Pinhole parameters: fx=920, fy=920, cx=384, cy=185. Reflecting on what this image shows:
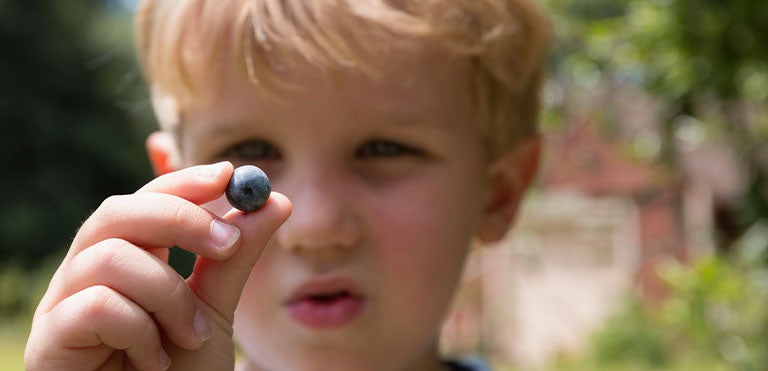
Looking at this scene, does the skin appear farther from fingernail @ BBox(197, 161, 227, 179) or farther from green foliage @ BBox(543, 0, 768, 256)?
green foliage @ BBox(543, 0, 768, 256)

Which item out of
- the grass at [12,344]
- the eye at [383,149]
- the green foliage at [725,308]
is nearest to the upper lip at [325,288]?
the eye at [383,149]

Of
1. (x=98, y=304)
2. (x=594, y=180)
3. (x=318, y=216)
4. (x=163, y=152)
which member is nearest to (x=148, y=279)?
(x=98, y=304)

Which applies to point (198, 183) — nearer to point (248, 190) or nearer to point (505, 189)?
point (248, 190)

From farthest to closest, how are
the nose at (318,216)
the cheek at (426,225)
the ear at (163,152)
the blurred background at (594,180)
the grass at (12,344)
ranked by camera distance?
1. the grass at (12,344)
2. the blurred background at (594,180)
3. the ear at (163,152)
4. the cheek at (426,225)
5. the nose at (318,216)

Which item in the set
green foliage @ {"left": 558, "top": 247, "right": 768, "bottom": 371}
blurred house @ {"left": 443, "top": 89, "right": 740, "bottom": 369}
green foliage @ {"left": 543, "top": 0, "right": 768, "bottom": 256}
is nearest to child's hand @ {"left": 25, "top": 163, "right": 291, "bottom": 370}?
green foliage @ {"left": 543, "top": 0, "right": 768, "bottom": 256}

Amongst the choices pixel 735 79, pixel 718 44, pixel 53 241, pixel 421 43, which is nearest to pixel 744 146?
pixel 735 79

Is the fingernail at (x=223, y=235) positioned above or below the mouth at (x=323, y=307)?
above

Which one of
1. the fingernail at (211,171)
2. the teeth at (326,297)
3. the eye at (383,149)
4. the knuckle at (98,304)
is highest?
the fingernail at (211,171)

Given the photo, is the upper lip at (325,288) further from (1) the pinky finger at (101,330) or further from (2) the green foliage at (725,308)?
(2) the green foliage at (725,308)

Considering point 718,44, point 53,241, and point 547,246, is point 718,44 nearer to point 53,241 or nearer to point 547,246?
point 547,246
